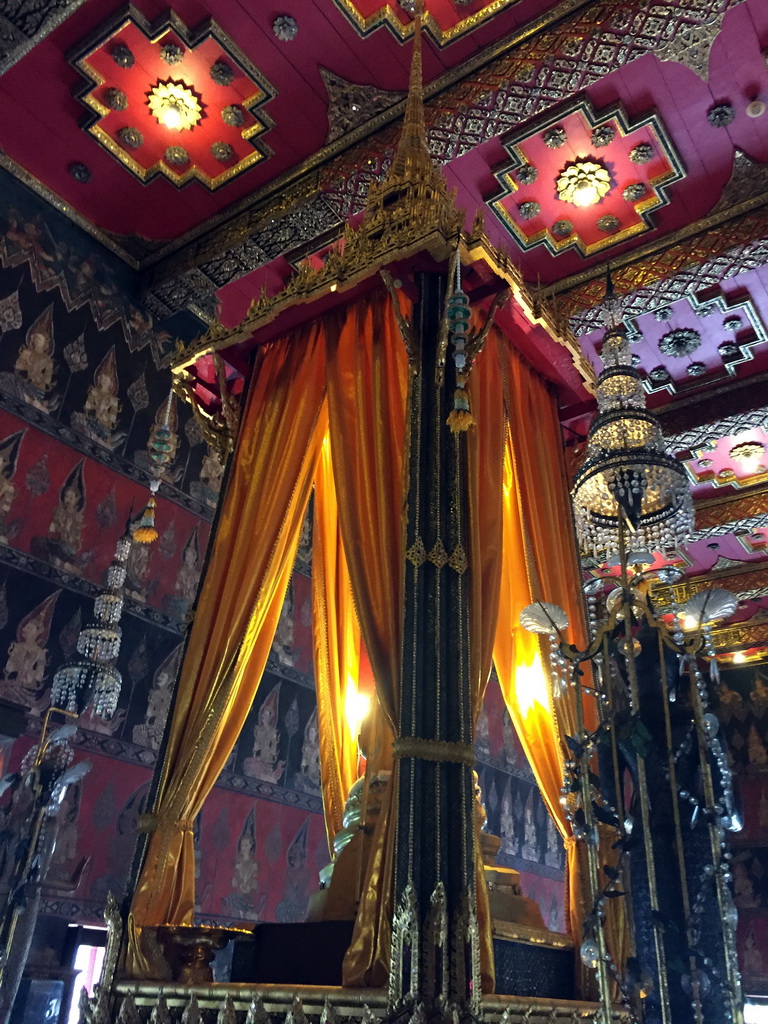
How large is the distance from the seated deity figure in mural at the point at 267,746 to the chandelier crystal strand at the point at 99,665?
4.77 ft

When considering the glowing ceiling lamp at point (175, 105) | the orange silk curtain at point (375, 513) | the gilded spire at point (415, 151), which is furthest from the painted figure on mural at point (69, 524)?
the gilded spire at point (415, 151)

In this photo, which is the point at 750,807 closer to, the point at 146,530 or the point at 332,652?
the point at 332,652

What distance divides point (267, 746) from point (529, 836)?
17.5 ft

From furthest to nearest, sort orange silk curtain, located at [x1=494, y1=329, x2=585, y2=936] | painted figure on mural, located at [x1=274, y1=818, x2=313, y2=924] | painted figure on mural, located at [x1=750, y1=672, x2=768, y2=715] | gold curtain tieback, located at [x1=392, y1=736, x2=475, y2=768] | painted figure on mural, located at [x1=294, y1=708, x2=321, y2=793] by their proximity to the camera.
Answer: painted figure on mural, located at [x1=750, y1=672, x2=768, y2=715] → painted figure on mural, located at [x1=294, y1=708, x2=321, y2=793] → painted figure on mural, located at [x1=274, y1=818, x2=313, y2=924] → orange silk curtain, located at [x1=494, y1=329, x2=585, y2=936] → gold curtain tieback, located at [x1=392, y1=736, x2=475, y2=768]

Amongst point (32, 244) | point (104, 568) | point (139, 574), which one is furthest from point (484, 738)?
point (32, 244)

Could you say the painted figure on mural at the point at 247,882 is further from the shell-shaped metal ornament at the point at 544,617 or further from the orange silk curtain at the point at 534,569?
the shell-shaped metal ornament at the point at 544,617

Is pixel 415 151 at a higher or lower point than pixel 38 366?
higher

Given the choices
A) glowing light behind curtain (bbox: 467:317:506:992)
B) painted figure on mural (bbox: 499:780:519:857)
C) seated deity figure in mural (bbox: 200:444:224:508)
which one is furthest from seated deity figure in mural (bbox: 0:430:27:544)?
painted figure on mural (bbox: 499:780:519:857)

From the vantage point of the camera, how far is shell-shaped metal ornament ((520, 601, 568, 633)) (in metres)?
3.31

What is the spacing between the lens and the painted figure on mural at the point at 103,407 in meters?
A: 6.49

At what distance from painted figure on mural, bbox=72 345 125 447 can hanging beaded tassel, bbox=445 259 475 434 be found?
11.7 ft

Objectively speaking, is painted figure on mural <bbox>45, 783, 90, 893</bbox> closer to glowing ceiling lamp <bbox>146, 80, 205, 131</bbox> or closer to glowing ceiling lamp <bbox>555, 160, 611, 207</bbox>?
glowing ceiling lamp <bbox>146, 80, 205, 131</bbox>

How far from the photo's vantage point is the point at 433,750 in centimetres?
317

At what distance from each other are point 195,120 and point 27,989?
5.94m
